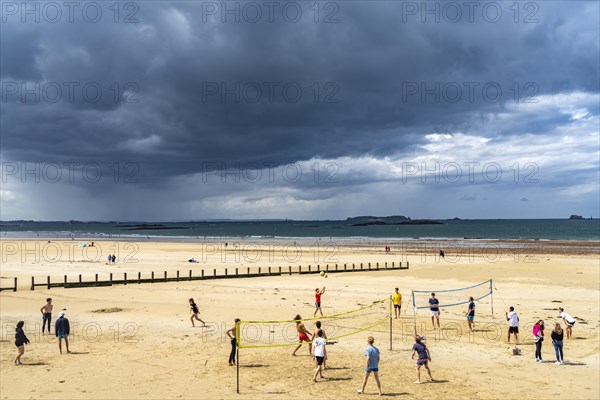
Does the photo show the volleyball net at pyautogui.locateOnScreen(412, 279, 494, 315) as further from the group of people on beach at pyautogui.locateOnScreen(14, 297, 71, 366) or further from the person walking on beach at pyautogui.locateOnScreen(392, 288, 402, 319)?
the group of people on beach at pyautogui.locateOnScreen(14, 297, 71, 366)

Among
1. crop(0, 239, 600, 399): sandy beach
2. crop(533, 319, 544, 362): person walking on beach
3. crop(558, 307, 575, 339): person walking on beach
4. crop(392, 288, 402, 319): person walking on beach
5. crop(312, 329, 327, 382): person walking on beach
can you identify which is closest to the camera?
crop(0, 239, 600, 399): sandy beach

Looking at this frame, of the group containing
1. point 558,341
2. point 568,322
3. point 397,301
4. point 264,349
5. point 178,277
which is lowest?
point 264,349

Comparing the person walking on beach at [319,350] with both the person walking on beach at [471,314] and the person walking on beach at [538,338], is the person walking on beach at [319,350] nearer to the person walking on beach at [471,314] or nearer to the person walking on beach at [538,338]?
the person walking on beach at [538,338]

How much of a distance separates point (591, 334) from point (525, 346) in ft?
14.7

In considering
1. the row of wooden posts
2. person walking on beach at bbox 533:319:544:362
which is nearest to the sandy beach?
person walking on beach at bbox 533:319:544:362

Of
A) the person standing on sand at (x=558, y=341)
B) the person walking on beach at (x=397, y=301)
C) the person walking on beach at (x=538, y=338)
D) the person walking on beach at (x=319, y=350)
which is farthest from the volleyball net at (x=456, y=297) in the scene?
the person walking on beach at (x=319, y=350)

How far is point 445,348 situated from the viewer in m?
19.1

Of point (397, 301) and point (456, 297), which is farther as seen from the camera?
point (456, 297)

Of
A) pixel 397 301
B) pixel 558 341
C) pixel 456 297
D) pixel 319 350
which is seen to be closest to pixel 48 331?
pixel 319 350

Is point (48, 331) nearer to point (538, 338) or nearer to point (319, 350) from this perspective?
point (319, 350)

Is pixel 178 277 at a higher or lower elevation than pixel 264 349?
higher

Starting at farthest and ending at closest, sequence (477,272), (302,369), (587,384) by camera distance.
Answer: (477,272) < (302,369) < (587,384)

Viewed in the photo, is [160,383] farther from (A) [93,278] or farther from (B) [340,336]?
(A) [93,278]

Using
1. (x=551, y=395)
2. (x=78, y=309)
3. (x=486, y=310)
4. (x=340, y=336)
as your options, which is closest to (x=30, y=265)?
(x=78, y=309)
